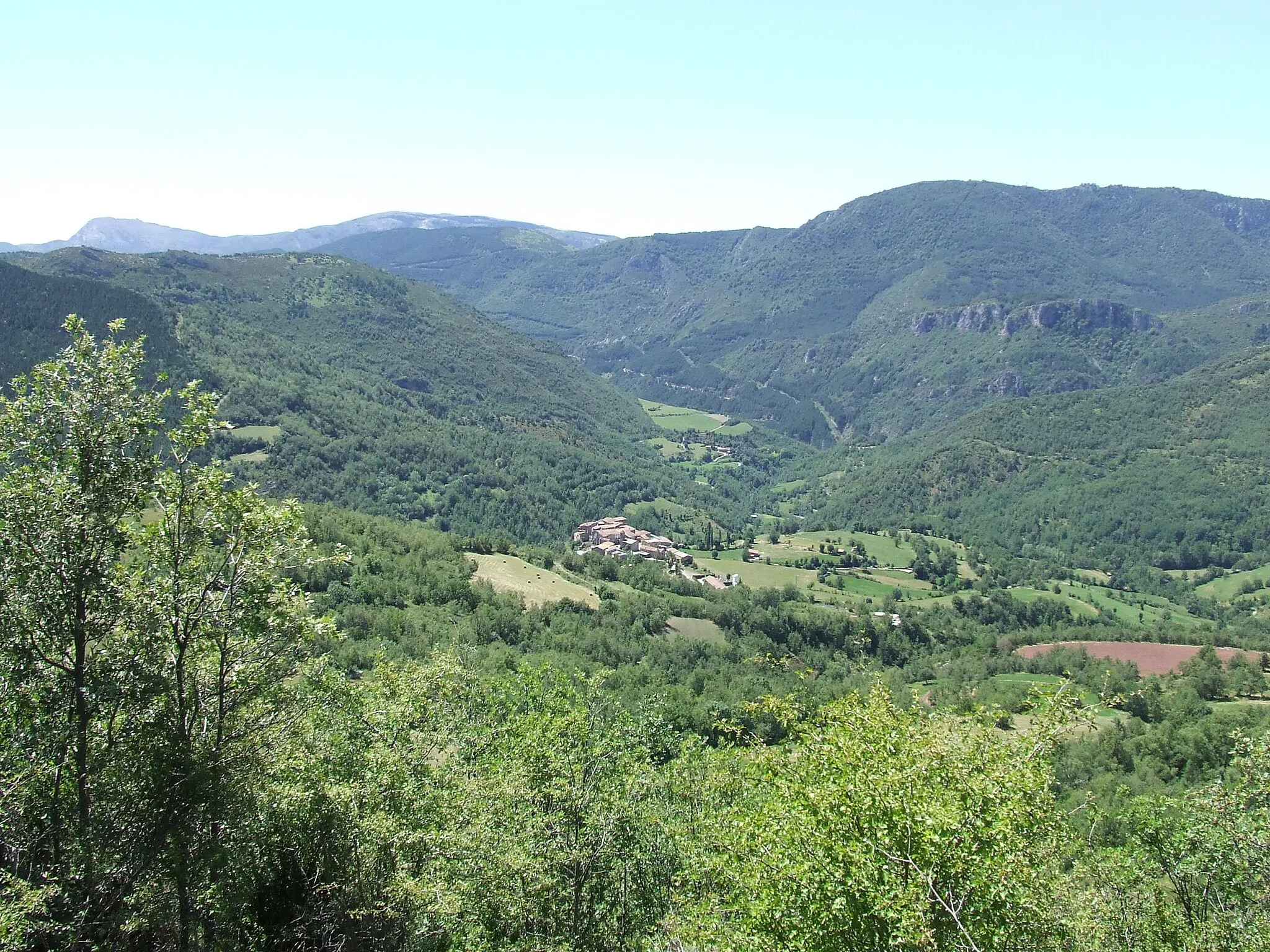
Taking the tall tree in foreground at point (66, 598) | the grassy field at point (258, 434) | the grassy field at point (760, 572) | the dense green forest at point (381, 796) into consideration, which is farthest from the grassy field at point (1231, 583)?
the grassy field at point (258, 434)

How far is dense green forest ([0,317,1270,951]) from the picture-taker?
514 inches

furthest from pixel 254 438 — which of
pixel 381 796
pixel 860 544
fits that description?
pixel 381 796

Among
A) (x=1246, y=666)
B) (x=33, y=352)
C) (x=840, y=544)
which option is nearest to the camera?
(x=1246, y=666)

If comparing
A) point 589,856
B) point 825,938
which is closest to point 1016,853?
point 825,938

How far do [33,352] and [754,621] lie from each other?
501ft

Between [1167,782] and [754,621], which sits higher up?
[1167,782]

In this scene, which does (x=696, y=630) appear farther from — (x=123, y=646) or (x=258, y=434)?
(x=258, y=434)

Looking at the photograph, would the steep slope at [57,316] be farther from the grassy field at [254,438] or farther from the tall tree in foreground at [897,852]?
the tall tree in foreground at [897,852]

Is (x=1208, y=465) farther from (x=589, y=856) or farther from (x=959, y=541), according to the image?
(x=589, y=856)

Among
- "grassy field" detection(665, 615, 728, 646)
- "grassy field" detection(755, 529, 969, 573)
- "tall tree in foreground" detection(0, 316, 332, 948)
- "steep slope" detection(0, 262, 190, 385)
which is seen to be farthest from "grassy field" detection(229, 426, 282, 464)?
"tall tree in foreground" detection(0, 316, 332, 948)

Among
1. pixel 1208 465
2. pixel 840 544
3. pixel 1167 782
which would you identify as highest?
pixel 1208 465

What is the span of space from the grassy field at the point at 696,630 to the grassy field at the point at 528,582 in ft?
37.8

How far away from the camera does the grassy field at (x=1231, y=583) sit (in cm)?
15025

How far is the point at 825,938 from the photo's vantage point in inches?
538
